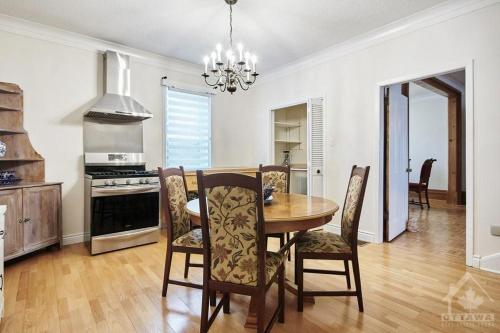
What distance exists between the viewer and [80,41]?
348cm

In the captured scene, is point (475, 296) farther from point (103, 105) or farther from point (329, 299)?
point (103, 105)

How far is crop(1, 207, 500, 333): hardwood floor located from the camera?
177 centimetres

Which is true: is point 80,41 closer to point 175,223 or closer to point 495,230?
point 175,223

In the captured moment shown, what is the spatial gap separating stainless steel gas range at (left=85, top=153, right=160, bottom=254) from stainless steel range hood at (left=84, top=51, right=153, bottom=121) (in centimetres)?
56

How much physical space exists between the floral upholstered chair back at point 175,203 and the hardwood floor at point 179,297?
51 centimetres

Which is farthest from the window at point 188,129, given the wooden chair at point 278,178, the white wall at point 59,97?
the wooden chair at point 278,178

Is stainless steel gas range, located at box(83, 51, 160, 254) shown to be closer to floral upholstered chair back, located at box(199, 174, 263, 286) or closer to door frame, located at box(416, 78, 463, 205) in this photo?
floral upholstered chair back, located at box(199, 174, 263, 286)

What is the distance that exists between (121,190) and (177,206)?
132 centimetres

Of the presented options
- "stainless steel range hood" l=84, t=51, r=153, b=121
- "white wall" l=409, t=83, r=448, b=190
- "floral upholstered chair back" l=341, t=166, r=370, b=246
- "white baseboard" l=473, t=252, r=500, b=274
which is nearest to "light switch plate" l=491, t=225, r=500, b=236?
"white baseboard" l=473, t=252, r=500, b=274

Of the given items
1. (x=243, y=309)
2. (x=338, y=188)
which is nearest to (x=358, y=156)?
(x=338, y=188)

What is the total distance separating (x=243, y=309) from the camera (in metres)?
1.98

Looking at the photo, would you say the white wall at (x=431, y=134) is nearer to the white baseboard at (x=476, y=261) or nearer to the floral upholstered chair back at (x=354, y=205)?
the white baseboard at (x=476, y=261)

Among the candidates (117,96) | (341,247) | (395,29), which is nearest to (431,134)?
(395,29)

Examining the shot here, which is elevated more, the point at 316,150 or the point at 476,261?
the point at 316,150
